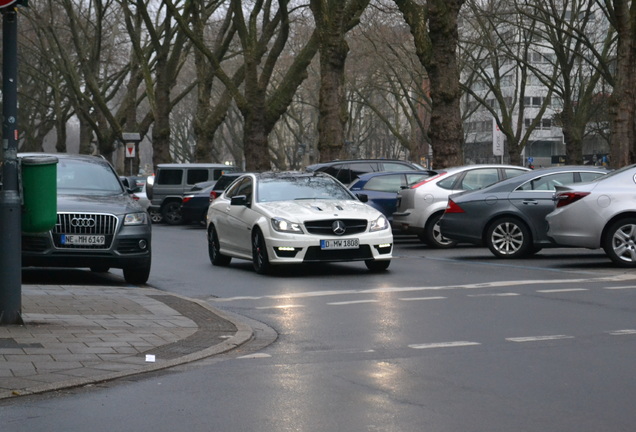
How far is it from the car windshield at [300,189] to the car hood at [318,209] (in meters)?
0.31

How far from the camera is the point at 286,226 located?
15.6m

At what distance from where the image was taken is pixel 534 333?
9.52m

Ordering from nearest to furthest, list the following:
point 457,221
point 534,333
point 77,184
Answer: point 534,333 → point 77,184 → point 457,221

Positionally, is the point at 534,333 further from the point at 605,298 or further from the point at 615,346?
the point at 605,298

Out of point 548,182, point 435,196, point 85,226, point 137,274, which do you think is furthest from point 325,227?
point 435,196

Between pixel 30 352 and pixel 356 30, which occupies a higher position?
pixel 356 30

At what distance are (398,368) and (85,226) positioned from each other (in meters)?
7.39

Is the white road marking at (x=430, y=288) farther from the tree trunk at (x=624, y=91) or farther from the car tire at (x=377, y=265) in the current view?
the tree trunk at (x=624, y=91)

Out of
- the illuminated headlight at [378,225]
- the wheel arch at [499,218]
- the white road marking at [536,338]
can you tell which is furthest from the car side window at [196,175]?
the white road marking at [536,338]

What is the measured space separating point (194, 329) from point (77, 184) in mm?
6309

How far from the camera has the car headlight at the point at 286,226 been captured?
614 inches

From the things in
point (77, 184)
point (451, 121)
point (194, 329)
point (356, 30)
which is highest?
point (356, 30)

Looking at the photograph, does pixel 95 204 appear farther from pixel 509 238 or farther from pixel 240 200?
pixel 509 238

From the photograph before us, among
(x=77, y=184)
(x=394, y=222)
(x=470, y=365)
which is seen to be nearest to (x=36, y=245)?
(x=77, y=184)
